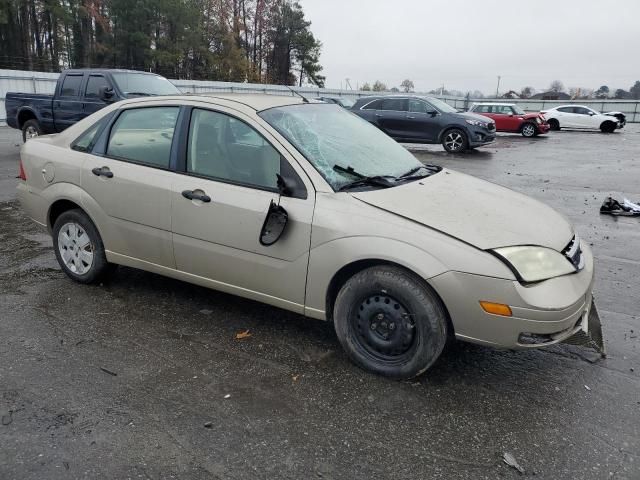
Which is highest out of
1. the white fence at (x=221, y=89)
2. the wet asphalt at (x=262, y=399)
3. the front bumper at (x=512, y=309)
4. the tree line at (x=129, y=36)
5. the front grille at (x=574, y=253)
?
the tree line at (x=129, y=36)

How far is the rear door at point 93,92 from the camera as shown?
11.0 metres

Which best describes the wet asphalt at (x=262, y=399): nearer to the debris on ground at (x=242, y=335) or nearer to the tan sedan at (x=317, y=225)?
the debris on ground at (x=242, y=335)

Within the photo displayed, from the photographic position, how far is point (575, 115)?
87.6ft

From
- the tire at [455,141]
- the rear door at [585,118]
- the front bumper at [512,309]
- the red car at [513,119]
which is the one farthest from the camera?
the rear door at [585,118]

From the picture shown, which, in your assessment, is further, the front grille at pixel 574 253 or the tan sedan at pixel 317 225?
the front grille at pixel 574 253

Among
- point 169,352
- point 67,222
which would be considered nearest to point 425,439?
point 169,352

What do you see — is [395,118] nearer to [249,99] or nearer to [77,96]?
[77,96]

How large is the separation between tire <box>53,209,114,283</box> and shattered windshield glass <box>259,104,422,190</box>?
1.85 m

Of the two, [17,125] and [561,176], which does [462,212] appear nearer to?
[561,176]

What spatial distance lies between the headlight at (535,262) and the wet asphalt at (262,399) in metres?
0.74

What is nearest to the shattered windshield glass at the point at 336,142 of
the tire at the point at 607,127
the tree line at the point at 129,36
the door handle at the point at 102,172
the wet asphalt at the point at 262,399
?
the wet asphalt at the point at 262,399

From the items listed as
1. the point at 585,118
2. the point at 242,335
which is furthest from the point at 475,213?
the point at 585,118

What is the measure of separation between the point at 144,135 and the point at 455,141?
13.1 meters

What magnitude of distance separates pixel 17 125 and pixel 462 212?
12687mm
